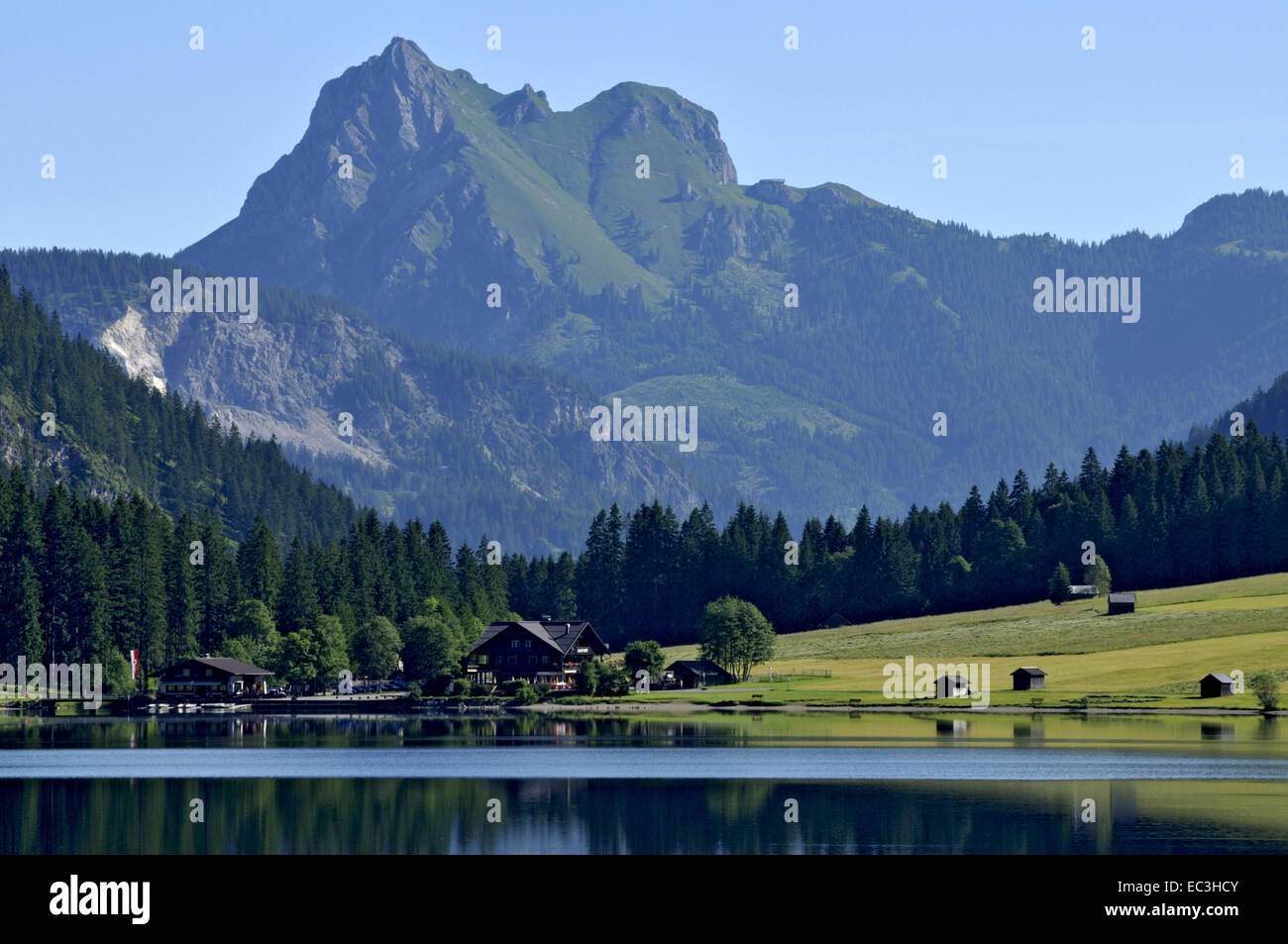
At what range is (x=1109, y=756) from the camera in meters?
95.6

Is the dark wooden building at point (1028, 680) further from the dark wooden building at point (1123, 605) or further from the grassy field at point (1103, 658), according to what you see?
the dark wooden building at point (1123, 605)

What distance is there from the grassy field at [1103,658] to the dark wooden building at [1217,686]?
1.12 meters

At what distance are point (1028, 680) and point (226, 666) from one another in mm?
79661

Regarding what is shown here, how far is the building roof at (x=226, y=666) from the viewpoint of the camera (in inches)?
6860

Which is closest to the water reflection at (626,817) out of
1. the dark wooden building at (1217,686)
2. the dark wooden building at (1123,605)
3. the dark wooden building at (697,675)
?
the dark wooden building at (1217,686)

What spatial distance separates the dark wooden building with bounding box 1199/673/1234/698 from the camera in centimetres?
14050

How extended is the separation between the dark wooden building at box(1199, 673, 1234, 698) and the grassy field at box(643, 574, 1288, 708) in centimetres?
112

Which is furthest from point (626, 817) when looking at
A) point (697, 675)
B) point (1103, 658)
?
point (697, 675)

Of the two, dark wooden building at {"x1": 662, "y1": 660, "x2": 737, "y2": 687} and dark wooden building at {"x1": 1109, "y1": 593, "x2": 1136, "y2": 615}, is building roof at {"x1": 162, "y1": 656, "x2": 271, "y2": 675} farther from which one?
dark wooden building at {"x1": 1109, "y1": 593, "x2": 1136, "y2": 615}

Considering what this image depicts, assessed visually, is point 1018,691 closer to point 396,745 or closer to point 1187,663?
point 1187,663

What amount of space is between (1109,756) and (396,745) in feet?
154

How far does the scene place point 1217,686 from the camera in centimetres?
14075

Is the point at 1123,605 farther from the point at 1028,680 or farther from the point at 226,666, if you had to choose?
the point at 226,666
